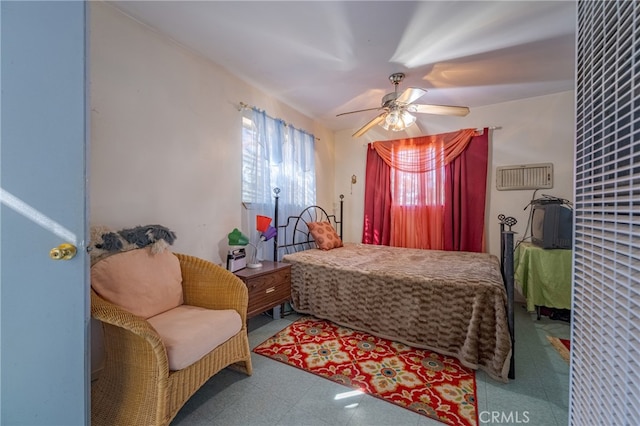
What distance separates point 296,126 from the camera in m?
3.43

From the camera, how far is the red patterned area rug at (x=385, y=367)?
1.45 metres

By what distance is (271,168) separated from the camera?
296 centimetres

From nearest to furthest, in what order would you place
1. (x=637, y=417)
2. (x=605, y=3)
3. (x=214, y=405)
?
1. (x=637, y=417)
2. (x=605, y=3)
3. (x=214, y=405)

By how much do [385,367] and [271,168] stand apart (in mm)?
2276

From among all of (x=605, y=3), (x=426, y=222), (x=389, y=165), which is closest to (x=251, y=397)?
(x=605, y=3)

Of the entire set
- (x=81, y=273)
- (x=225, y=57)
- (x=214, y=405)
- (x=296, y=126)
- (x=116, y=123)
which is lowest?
(x=214, y=405)

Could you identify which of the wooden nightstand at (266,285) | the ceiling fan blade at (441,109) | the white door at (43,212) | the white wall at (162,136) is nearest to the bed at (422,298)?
the wooden nightstand at (266,285)

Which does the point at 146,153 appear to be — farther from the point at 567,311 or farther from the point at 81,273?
the point at 567,311

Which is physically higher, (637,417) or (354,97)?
(354,97)


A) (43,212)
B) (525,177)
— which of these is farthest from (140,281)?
(525,177)

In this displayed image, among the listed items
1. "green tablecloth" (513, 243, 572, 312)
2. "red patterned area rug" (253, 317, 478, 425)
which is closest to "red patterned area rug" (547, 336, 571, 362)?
"green tablecloth" (513, 243, 572, 312)

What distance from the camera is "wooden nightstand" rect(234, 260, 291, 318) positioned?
83.6 inches

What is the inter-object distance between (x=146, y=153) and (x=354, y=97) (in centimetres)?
226

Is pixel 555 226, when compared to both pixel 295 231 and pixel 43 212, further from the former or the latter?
pixel 43 212
